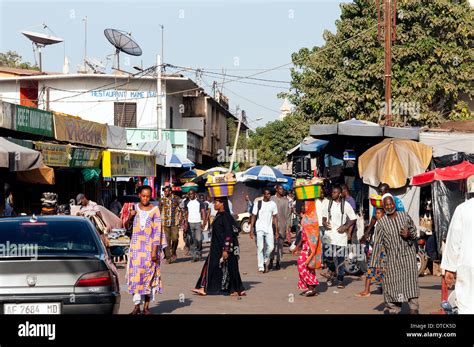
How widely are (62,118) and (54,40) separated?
10212 mm

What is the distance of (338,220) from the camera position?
16250mm

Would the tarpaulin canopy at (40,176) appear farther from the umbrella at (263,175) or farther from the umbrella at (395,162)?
the umbrella at (263,175)

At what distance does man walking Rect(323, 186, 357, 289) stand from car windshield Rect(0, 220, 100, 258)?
7.37 m

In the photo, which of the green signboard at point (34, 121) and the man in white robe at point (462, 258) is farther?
the green signboard at point (34, 121)

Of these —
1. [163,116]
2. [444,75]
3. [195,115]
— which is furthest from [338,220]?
[195,115]

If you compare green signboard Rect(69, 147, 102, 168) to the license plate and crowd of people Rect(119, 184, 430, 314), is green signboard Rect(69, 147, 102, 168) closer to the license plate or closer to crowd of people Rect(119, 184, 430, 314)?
crowd of people Rect(119, 184, 430, 314)

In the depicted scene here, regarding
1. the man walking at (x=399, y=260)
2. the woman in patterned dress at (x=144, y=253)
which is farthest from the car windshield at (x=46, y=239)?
the man walking at (x=399, y=260)

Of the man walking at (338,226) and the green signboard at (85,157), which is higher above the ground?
the green signboard at (85,157)

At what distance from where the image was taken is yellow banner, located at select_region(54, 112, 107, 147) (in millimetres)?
26366

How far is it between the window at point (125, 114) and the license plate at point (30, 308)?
121 feet

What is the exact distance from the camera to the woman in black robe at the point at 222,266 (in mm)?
14688

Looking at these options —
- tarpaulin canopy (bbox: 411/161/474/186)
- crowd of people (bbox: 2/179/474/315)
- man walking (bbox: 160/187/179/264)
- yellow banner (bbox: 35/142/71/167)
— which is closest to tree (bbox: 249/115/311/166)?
yellow banner (bbox: 35/142/71/167)

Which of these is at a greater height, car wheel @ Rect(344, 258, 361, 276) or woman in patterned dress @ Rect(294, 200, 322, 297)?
woman in patterned dress @ Rect(294, 200, 322, 297)
